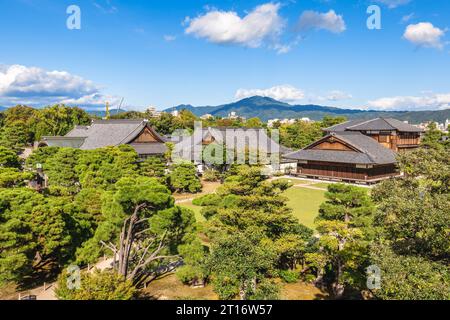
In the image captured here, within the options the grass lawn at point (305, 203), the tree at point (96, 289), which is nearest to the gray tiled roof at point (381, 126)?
the grass lawn at point (305, 203)

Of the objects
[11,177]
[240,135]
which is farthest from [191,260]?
[240,135]

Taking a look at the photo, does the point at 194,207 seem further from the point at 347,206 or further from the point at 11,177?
the point at 347,206

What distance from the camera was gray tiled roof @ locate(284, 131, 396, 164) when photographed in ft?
107

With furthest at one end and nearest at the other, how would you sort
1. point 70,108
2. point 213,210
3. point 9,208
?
point 70,108 < point 213,210 < point 9,208

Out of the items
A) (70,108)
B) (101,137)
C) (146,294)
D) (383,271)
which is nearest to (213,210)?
(146,294)

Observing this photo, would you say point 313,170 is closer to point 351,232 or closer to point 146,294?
point 351,232

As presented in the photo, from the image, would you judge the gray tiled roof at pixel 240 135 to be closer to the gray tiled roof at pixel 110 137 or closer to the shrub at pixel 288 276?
the gray tiled roof at pixel 110 137

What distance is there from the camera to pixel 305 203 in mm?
24203

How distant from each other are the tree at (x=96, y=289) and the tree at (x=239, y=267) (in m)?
2.61

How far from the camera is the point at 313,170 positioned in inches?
1464

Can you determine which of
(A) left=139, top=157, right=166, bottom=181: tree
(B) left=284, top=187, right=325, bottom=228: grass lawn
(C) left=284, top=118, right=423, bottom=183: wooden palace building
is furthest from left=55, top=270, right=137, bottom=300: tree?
(C) left=284, top=118, right=423, bottom=183: wooden palace building

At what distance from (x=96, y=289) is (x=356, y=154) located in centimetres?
3079

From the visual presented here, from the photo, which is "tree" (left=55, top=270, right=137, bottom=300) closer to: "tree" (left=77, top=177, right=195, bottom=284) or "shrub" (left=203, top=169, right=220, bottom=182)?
"tree" (left=77, top=177, right=195, bottom=284)
